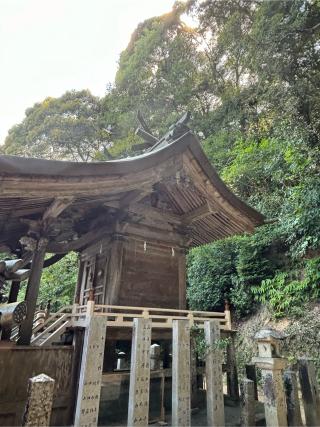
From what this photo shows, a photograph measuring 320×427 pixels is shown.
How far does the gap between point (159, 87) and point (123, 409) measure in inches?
943

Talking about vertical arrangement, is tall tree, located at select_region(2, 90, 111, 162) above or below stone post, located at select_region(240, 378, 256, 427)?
above

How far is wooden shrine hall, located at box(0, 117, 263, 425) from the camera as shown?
188 inches

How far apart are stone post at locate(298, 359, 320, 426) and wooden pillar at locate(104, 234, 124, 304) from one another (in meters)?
4.10

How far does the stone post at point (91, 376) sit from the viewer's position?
172 inches

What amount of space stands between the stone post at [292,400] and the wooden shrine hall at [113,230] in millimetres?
2129

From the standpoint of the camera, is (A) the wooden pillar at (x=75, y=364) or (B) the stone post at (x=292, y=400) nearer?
(B) the stone post at (x=292, y=400)

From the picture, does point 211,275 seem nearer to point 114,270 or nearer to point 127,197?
point 114,270

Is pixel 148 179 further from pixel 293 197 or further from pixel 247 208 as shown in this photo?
pixel 293 197

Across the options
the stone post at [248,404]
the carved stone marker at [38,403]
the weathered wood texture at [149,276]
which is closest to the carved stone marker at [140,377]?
the stone post at [248,404]

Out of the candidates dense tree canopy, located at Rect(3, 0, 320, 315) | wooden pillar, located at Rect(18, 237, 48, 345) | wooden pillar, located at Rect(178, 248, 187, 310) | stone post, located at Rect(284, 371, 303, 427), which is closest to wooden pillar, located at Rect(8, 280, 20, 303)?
wooden pillar, located at Rect(18, 237, 48, 345)

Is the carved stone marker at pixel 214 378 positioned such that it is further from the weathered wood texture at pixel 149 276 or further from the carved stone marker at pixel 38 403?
the carved stone marker at pixel 38 403

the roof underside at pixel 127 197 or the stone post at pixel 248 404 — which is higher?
the roof underside at pixel 127 197

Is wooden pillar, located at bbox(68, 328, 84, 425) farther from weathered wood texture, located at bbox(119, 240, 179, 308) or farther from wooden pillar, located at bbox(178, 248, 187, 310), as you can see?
wooden pillar, located at bbox(178, 248, 187, 310)

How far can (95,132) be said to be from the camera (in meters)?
27.8
